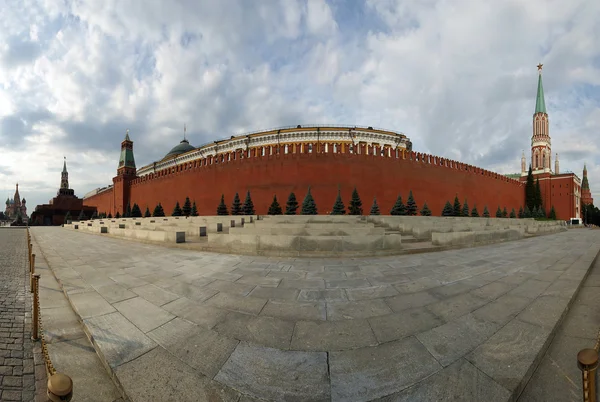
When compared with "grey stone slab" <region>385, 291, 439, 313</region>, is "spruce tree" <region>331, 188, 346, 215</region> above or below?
above

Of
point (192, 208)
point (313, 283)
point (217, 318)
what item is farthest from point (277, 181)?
point (217, 318)

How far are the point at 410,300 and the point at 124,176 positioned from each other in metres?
44.6

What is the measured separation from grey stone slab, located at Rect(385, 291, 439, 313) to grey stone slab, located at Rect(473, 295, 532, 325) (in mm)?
584

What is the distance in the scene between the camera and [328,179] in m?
20.0

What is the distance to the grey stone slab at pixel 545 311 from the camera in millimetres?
3031

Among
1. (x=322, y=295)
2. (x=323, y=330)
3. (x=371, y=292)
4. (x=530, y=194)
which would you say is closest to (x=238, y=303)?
(x=322, y=295)

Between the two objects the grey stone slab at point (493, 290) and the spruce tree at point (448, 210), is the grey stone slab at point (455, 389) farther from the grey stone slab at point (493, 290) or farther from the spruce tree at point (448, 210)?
the spruce tree at point (448, 210)

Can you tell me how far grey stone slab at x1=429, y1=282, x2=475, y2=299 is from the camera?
3988 mm

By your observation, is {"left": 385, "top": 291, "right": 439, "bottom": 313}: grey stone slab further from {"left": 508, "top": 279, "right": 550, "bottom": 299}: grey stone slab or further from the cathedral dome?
the cathedral dome

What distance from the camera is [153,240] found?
34.8ft

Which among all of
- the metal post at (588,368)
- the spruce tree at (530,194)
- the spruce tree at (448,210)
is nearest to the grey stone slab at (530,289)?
the metal post at (588,368)

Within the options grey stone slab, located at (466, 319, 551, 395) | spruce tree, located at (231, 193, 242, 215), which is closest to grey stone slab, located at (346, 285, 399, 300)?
grey stone slab, located at (466, 319, 551, 395)

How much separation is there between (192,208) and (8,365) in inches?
877

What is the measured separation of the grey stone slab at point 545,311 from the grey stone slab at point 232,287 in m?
3.74
